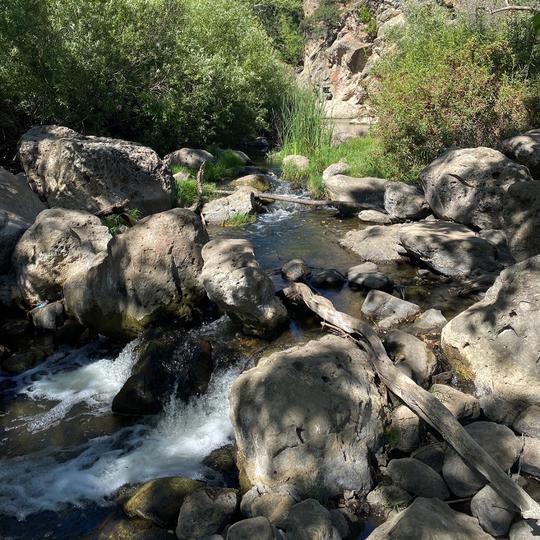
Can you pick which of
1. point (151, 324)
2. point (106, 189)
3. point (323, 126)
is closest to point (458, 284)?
point (151, 324)

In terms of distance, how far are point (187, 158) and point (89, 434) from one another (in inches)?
432

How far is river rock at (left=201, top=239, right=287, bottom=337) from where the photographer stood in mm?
6078

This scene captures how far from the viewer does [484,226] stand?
930 centimetres

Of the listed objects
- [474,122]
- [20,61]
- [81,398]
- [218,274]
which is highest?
[20,61]

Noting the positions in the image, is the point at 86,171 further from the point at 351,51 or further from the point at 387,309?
the point at 351,51

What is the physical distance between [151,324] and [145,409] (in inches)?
54.6

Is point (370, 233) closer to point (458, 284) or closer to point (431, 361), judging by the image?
point (458, 284)

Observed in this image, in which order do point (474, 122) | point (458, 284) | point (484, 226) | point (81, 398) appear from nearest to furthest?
point (81, 398) → point (458, 284) → point (484, 226) → point (474, 122)

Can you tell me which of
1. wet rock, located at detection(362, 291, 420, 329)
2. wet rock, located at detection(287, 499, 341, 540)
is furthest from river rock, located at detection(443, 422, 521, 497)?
wet rock, located at detection(362, 291, 420, 329)

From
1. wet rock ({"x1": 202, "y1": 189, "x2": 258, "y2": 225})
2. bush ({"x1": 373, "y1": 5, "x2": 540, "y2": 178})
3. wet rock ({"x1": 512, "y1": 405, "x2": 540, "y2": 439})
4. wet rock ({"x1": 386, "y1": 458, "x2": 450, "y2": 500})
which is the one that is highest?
bush ({"x1": 373, "y1": 5, "x2": 540, "y2": 178})

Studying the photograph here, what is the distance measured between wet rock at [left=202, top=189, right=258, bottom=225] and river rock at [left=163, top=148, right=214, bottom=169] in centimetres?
325

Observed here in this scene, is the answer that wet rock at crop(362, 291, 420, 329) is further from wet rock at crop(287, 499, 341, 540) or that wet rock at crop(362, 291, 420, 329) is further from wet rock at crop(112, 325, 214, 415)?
wet rock at crop(287, 499, 341, 540)

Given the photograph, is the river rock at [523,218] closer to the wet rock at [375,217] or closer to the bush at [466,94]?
the wet rock at [375,217]

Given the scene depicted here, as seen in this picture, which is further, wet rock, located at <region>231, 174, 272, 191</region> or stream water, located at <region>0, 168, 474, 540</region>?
wet rock, located at <region>231, 174, 272, 191</region>
